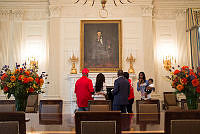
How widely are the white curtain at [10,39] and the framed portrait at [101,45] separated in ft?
9.17

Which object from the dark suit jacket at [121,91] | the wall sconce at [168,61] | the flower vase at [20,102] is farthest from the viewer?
the wall sconce at [168,61]

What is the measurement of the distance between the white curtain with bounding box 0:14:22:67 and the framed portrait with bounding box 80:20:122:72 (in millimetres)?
A: 2796

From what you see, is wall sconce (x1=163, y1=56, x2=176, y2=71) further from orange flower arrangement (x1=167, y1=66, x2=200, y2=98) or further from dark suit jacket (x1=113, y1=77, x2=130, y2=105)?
orange flower arrangement (x1=167, y1=66, x2=200, y2=98)

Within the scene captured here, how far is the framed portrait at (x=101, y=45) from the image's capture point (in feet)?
34.8

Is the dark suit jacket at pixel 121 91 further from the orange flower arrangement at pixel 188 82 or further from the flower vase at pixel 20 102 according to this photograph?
the flower vase at pixel 20 102

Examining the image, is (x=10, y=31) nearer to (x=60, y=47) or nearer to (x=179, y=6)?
(x=60, y=47)

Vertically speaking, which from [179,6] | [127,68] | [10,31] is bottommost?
[127,68]

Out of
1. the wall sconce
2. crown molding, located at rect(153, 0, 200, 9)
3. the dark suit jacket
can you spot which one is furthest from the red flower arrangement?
crown molding, located at rect(153, 0, 200, 9)

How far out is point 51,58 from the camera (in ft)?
34.8

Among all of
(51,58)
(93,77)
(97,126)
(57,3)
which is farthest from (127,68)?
(97,126)

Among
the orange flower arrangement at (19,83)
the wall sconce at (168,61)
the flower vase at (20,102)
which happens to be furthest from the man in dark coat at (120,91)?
the wall sconce at (168,61)

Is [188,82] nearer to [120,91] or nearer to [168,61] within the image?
[120,91]

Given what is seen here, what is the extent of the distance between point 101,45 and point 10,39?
13.2ft

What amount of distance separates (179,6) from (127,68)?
367 centimetres
